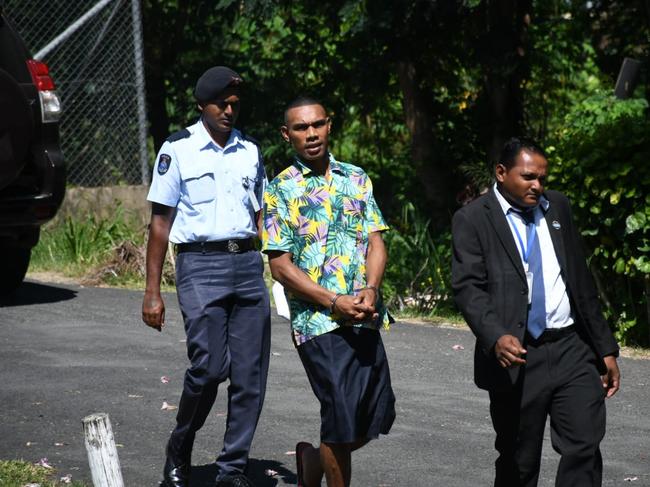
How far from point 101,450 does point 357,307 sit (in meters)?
1.15

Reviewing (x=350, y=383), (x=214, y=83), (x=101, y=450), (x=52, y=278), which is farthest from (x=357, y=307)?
(x=52, y=278)

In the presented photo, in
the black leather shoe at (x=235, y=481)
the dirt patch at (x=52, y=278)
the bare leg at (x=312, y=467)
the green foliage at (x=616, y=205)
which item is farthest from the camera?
the dirt patch at (x=52, y=278)

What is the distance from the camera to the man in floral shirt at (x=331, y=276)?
209 inches

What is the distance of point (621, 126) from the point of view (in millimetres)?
9719

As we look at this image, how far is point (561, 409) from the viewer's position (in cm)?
516

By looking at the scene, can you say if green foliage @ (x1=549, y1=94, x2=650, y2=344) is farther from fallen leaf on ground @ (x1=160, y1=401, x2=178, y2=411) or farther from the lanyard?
the lanyard

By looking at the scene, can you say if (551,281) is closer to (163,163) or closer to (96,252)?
(163,163)

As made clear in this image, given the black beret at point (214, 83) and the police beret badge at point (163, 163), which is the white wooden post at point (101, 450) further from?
the black beret at point (214, 83)

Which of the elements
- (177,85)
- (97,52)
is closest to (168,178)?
(97,52)

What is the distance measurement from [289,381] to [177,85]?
9158mm

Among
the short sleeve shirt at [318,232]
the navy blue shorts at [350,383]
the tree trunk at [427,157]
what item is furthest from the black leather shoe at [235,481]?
the tree trunk at [427,157]

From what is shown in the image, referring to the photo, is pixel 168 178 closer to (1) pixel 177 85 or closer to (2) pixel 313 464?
(2) pixel 313 464

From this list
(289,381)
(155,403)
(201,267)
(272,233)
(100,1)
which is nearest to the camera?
(272,233)

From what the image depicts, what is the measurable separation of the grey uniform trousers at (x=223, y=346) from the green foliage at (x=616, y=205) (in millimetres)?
4097
